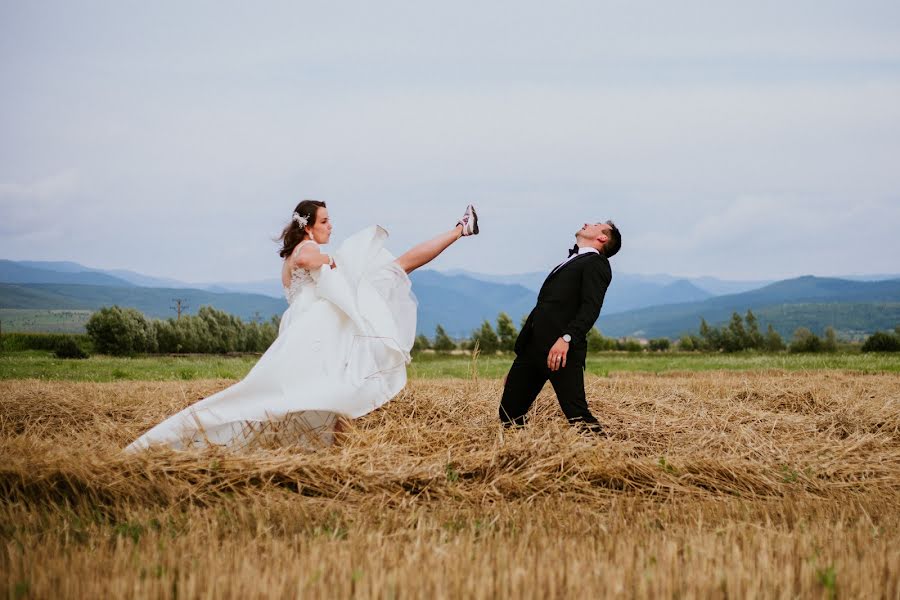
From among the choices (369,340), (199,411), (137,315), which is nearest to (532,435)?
(369,340)

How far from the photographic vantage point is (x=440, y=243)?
7168mm

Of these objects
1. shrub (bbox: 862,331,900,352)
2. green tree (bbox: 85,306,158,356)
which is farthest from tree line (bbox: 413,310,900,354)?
green tree (bbox: 85,306,158,356)

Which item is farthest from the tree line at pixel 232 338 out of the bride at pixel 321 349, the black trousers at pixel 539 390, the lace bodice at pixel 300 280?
the lace bodice at pixel 300 280

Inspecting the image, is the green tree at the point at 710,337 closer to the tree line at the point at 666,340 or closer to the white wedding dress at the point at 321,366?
the tree line at the point at 666,340

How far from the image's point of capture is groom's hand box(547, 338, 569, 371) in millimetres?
6820

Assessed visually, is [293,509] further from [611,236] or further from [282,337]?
[611,236]

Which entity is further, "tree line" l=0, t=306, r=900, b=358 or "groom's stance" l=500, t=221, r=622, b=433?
"tree line" l=0, t=306, r=900, b=358

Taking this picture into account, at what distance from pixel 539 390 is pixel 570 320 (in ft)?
2.68

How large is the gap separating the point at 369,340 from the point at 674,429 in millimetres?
3428

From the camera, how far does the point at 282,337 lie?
7.19 metres

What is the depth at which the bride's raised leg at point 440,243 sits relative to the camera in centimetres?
709

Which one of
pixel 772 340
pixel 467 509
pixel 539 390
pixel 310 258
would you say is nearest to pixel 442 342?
pixel 772 340

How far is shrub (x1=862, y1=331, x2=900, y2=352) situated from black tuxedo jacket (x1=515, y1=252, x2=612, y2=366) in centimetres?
3100

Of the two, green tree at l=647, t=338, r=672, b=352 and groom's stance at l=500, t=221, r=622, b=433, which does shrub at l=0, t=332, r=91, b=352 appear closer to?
groom's stance at l=500, t=221, r=622, b=433
